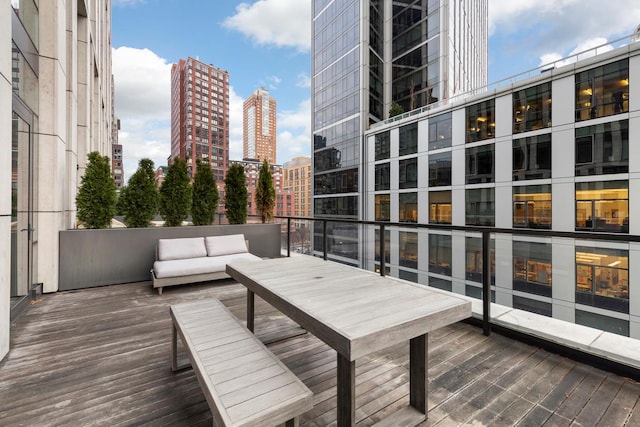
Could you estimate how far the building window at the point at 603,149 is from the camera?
12.4m

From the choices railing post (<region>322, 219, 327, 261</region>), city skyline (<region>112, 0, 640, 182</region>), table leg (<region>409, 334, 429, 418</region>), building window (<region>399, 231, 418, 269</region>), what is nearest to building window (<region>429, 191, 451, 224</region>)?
city skyline (<region>112, 0, 640, 182</region>)

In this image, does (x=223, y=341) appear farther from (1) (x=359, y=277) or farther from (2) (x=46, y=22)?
(2) (x=46, y=22)

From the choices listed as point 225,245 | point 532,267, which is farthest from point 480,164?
point 225,245

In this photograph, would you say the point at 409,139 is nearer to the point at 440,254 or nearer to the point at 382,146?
the point at 382,146

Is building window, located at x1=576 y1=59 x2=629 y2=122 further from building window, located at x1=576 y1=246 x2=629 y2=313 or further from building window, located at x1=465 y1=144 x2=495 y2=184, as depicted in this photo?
building window, located at x1=576 y1=246 x2=629 y2=313

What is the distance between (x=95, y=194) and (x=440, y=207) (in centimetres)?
1889

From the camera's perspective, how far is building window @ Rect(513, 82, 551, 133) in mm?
14539

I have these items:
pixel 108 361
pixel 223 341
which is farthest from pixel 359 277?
pixel 108 361

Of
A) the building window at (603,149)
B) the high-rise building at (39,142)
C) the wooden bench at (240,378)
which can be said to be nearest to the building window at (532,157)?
the building window at (603,149)

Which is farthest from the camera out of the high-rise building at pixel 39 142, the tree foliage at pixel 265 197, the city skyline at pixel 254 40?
the city skyline at pixel 254 40

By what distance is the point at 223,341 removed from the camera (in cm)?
174

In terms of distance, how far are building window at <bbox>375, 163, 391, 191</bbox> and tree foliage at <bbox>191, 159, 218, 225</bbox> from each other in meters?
18.8

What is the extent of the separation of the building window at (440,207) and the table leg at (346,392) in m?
19.3

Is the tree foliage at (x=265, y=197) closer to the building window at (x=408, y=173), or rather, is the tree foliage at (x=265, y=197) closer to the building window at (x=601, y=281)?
the building window at (x=601, y=281)
